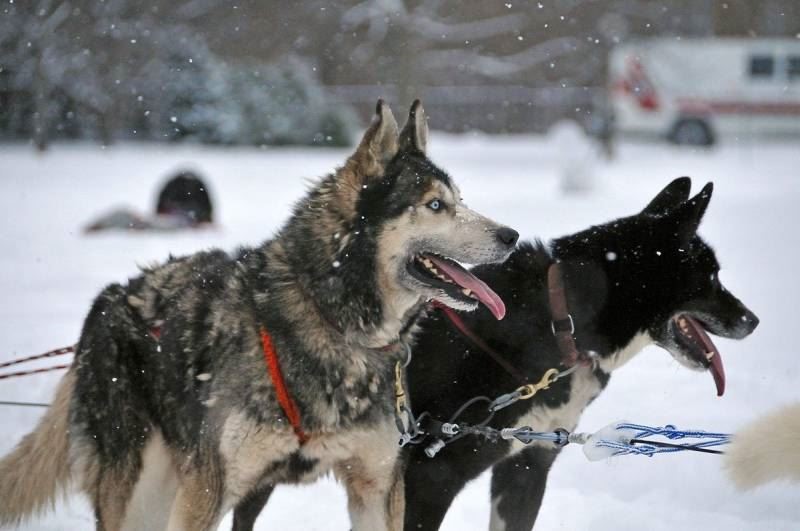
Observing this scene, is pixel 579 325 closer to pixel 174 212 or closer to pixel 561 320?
pixel 561 320

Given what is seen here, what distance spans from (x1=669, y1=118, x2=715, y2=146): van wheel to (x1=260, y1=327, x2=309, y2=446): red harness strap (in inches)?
976

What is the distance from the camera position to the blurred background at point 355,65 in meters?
23.3

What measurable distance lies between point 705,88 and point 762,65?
2.05m

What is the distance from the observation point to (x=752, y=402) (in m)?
6.63

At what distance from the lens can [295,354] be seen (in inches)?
134

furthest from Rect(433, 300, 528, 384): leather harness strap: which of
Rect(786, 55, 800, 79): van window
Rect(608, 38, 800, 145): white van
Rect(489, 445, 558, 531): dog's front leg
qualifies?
Rect(786, 55, 800, 79): van window

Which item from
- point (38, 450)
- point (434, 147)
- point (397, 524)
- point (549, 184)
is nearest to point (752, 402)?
point (397, 524)

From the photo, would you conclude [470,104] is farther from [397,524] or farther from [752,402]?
[397,524]

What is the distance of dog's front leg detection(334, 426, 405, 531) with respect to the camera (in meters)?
3.37

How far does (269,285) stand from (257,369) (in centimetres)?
31

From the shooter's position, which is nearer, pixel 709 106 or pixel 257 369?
pixel 257 369

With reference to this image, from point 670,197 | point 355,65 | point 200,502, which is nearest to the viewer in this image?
point 200,502

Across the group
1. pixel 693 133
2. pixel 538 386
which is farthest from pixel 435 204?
pixel 693 133

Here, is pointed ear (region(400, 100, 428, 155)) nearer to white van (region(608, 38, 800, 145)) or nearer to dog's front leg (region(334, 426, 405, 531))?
dog's front leg (region(334, 426, 405, 531))
